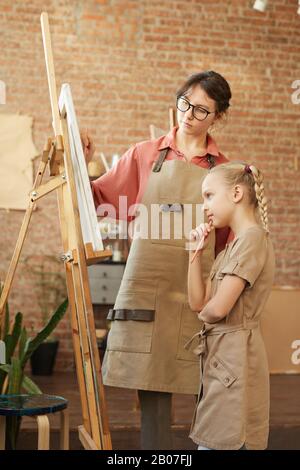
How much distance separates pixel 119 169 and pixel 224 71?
4130 millimetres

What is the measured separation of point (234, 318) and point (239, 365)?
14 cm

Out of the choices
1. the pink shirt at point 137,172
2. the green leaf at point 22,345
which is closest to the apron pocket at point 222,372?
the pink shirt at point 137,172

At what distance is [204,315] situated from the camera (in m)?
2.03

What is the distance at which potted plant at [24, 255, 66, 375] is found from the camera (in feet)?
18.9

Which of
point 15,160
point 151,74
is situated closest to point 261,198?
point 15,160

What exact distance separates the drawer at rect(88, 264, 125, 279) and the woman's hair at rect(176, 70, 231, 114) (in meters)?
3.56

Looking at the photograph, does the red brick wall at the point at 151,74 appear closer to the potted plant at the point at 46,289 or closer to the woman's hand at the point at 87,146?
the potted plant at the point at 46,289

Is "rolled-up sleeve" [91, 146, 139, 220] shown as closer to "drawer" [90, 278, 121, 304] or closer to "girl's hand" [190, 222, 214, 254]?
"girl's hand" [190, 222, 214, 254]

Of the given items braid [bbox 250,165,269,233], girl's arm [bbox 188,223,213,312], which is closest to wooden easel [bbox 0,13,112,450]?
girl's arm [bbox 188,223,213,312]

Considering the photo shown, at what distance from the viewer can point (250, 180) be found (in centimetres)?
212

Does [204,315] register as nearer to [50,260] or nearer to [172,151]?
[172,151]

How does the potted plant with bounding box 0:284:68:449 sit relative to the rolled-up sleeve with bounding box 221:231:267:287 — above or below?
below

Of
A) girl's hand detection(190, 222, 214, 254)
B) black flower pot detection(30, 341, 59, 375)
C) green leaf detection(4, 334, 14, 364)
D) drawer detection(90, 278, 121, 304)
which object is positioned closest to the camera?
girl's hand detection(190, 222, 214, 254)

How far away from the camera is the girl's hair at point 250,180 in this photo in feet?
6.82
